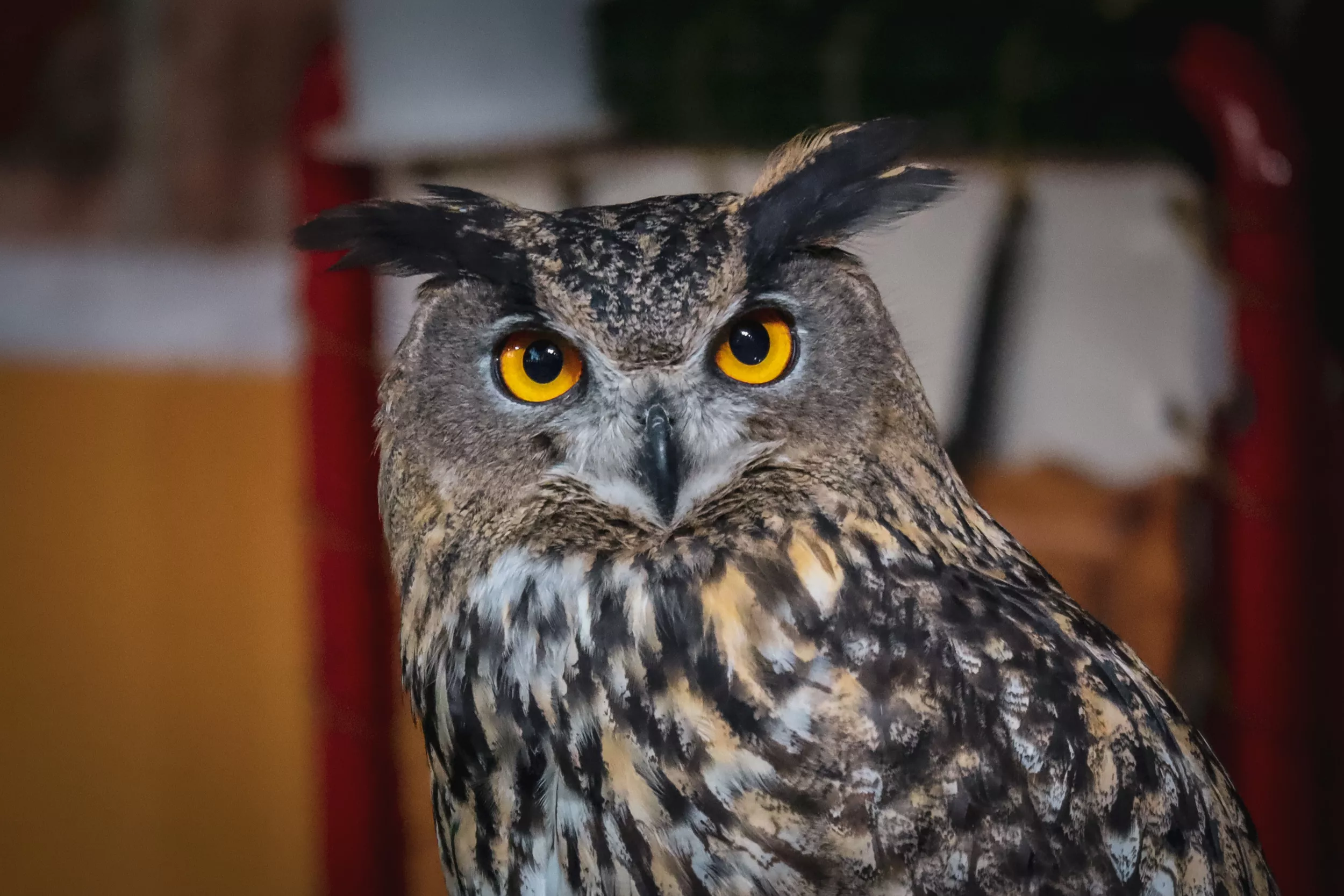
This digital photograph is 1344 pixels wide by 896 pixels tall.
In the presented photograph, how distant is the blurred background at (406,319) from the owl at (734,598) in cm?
11

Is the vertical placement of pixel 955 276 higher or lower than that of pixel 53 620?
higher

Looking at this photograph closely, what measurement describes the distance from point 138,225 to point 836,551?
5.14 feet

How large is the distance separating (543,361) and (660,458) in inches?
3.8

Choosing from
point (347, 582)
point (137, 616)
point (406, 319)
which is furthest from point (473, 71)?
point (137, 616)

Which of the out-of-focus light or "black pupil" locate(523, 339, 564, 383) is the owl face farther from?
the out-of-focus light

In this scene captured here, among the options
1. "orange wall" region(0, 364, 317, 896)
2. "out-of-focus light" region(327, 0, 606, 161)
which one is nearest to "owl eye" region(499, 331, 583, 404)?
A: "out-of-focus light" region(327, 0, 606, 161)

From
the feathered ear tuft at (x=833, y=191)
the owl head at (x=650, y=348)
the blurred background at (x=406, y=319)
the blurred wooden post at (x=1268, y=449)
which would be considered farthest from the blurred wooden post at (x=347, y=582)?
the blurred wooden post at (x=1268, y=449)

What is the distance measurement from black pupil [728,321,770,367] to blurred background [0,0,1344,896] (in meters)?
0.09

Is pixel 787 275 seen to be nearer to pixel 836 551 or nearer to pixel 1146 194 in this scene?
pixel 836 551

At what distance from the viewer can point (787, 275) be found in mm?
599

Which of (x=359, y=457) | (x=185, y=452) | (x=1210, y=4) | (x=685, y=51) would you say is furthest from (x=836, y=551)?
(x=185, y=452)

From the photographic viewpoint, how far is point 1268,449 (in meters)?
1.19

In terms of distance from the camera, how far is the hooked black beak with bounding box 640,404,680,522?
61 cm

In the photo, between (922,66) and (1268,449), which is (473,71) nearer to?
(922,66)
